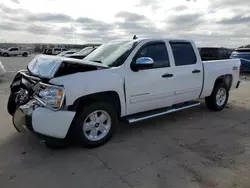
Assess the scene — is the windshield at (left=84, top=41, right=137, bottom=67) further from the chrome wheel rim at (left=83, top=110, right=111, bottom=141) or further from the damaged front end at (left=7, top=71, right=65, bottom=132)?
the damaged front end at (left=7, top=71, right=65, bottom=132)

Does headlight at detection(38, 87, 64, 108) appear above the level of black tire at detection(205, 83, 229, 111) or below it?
above

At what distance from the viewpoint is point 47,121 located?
3.55 m

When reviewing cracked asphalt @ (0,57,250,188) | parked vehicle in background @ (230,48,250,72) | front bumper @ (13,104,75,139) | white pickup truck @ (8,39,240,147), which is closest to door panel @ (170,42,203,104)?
white pickup truck @ (8,39,240,147)

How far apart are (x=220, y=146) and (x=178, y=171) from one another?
1.24 meters

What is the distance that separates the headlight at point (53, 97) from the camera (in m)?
3.54

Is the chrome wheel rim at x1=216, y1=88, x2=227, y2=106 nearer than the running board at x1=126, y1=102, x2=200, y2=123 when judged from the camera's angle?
No

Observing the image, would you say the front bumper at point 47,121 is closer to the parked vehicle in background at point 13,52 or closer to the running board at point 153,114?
the running board at point 153,114

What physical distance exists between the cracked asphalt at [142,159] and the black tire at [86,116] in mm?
111

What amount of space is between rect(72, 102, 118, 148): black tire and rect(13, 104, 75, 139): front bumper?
0.18m

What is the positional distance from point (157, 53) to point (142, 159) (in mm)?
2194

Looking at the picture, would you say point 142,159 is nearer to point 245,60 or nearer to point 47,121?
point 47,121

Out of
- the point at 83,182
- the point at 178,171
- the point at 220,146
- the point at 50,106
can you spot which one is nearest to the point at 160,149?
the point at 178,171

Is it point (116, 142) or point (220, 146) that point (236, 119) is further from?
point (116, 142)

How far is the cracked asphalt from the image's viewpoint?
10.1 feet
